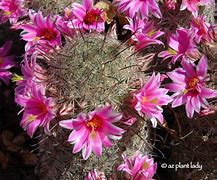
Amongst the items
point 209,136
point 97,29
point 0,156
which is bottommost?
point 0,156

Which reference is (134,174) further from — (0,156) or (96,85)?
(0,156)

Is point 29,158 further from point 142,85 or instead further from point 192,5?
point 192,5

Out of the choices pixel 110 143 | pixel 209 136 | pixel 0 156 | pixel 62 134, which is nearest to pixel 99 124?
pixel 110 143

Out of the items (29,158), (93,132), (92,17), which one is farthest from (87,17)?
(29,158)

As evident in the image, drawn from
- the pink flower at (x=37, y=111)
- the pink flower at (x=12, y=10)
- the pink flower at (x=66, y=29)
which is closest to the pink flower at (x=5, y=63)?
the pink flower at (x=12, y=10)

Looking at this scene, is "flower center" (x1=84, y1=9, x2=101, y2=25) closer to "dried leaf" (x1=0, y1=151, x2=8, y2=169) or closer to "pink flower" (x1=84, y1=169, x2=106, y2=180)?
"pink flower" (x1=84, y1=169, x2=106, y2=180)

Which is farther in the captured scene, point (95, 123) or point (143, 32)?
point (143, 32)

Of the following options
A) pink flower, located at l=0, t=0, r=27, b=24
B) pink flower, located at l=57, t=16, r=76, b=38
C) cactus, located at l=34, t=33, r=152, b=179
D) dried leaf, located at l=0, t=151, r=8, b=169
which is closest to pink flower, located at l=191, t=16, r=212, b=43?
cactus, located at l=34, t=33, r=152, b=179
